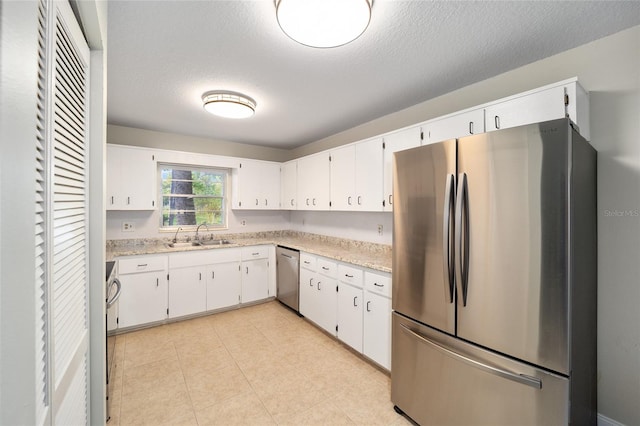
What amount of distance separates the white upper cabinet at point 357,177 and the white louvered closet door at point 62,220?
2358 mm

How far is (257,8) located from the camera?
1528 mm

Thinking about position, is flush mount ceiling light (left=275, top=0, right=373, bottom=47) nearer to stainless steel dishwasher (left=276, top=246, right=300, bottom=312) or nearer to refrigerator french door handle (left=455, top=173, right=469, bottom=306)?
refrigerator french door handle (left=455, top=173, right=469, bottom=306)

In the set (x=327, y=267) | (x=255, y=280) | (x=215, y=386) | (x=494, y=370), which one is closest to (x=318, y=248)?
(x=327, y=267)

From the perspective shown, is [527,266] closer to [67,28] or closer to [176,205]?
[67,28]

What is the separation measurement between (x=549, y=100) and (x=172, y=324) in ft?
14.0

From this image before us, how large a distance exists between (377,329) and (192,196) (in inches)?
132

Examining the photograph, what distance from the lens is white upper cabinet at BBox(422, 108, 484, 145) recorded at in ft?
6.92

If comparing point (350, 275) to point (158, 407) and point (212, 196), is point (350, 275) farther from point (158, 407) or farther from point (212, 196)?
point (212, 196)

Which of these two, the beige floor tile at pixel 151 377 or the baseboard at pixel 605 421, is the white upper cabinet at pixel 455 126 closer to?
the baseboard at pixel 605 421

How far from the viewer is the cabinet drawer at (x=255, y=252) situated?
13.2 feet

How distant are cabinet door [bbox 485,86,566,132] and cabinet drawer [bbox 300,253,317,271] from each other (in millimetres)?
2260

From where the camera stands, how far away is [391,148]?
108 inches

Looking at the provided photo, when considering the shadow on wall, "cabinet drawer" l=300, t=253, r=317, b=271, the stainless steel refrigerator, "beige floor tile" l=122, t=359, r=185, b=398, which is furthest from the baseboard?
"beige floor tile" l=122, t=359, r=185, b=398

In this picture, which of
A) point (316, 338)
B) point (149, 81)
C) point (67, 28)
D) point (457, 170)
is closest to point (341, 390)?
point (316, 338)
